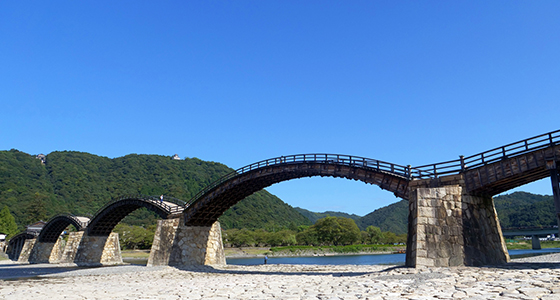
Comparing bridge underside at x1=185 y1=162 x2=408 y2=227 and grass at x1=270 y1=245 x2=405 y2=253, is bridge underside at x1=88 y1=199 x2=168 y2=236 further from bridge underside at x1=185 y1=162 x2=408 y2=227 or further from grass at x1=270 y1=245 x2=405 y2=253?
grass at x1=270 y1=245 x2=405 y2=253

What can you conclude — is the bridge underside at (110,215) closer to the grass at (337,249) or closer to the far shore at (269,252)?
the far shore at (269,252)

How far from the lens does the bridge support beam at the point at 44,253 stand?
2724 inches

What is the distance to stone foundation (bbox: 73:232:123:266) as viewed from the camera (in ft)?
186

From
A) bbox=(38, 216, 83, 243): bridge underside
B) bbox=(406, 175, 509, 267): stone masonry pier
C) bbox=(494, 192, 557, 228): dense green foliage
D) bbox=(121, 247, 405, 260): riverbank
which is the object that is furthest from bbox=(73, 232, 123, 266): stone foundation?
bbox=(494, 192, 557, 228): dense green foliage

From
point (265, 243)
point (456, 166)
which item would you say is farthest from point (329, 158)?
point (265, 243)

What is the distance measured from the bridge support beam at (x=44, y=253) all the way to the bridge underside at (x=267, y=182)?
46.9 m

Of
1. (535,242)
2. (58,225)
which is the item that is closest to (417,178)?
(58,225)

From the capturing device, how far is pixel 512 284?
42.4ft

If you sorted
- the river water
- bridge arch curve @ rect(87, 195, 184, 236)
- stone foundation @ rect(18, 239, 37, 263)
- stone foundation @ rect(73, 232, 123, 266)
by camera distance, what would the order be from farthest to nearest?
stone foundation @ rect(18, 239, 37, 263) < the river water < stone foundation @ rect(73, 232, 123, 266) < bridge arch curve @ rect(87, 195, 184, 236)

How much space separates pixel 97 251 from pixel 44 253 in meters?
20.4

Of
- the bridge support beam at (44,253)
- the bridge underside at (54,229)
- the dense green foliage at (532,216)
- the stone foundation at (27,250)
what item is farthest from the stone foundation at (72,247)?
the dense green foliage at (532,216)

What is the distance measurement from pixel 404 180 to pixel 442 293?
42.5 ft

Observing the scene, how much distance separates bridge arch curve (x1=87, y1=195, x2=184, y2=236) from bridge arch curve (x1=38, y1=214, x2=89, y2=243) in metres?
3.35

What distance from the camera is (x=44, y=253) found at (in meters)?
69.9
